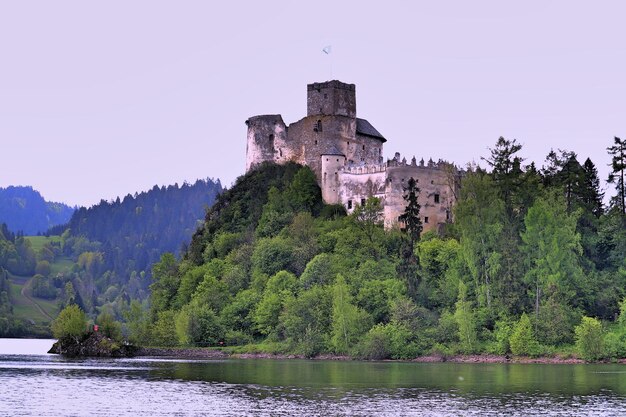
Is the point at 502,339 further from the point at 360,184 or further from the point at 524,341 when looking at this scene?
the point at 360,184

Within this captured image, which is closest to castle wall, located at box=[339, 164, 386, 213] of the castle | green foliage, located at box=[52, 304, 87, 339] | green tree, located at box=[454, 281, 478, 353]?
the castle

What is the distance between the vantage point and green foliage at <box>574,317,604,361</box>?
10800 centimetres

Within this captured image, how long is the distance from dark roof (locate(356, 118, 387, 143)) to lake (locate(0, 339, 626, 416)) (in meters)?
51.2

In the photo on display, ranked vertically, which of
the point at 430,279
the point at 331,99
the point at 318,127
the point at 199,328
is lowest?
the point at 199,328

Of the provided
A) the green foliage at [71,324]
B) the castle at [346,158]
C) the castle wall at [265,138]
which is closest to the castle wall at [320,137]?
the castle at [346,158]

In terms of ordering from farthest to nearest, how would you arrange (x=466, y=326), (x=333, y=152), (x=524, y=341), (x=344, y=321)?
1. (x=333, y=152)
2. (x=344, y=321)
3. (x=466, y=326)
4. (x=524, y=341)

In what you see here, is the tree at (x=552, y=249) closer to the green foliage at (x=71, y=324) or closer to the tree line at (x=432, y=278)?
the tree line at (x=432, y=278)

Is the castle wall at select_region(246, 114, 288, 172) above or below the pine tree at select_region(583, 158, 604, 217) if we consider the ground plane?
above

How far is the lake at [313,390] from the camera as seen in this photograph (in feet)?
199

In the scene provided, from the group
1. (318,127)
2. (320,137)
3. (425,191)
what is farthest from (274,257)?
(425,191)

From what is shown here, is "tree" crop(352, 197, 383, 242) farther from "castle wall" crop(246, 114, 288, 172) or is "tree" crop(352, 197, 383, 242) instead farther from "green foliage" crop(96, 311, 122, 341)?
"green foliage" crop(96, 311, 122, 341)

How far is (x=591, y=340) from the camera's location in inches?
4269

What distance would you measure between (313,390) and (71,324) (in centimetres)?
7125

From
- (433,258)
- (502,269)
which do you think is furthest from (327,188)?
(502,269)
